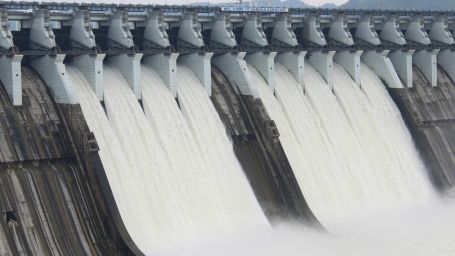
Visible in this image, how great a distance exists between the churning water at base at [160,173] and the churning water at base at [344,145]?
540 centimetres

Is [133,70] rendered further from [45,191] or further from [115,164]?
[45,191]

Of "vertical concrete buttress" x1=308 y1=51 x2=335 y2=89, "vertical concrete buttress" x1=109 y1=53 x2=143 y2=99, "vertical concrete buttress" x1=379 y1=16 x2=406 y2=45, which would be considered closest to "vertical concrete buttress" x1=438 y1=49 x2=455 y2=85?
"vertical concrete buttress" x1=379 y1=16 x2=406 y2=45

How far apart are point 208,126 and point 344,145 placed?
32.5ft

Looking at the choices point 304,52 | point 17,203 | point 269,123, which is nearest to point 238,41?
point 304,52

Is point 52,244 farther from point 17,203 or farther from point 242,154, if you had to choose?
point 242,154

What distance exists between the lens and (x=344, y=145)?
5359 cm

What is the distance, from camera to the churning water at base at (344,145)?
50.2m

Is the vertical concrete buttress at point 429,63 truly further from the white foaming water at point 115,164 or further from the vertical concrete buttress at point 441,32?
the white foaming water at point 115,164

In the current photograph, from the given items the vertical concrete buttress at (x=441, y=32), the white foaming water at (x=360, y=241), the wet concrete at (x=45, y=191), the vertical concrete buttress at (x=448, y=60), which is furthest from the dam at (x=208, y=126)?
the vertical concrete buttress at (x=448, y=60)

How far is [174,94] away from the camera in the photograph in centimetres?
4722

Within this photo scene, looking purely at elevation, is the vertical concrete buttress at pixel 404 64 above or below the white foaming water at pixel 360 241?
above

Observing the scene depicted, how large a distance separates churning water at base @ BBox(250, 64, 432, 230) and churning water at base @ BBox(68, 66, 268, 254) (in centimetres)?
540

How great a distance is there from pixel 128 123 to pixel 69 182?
5.62 meters

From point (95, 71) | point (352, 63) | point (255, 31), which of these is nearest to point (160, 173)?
point (95, 71)
